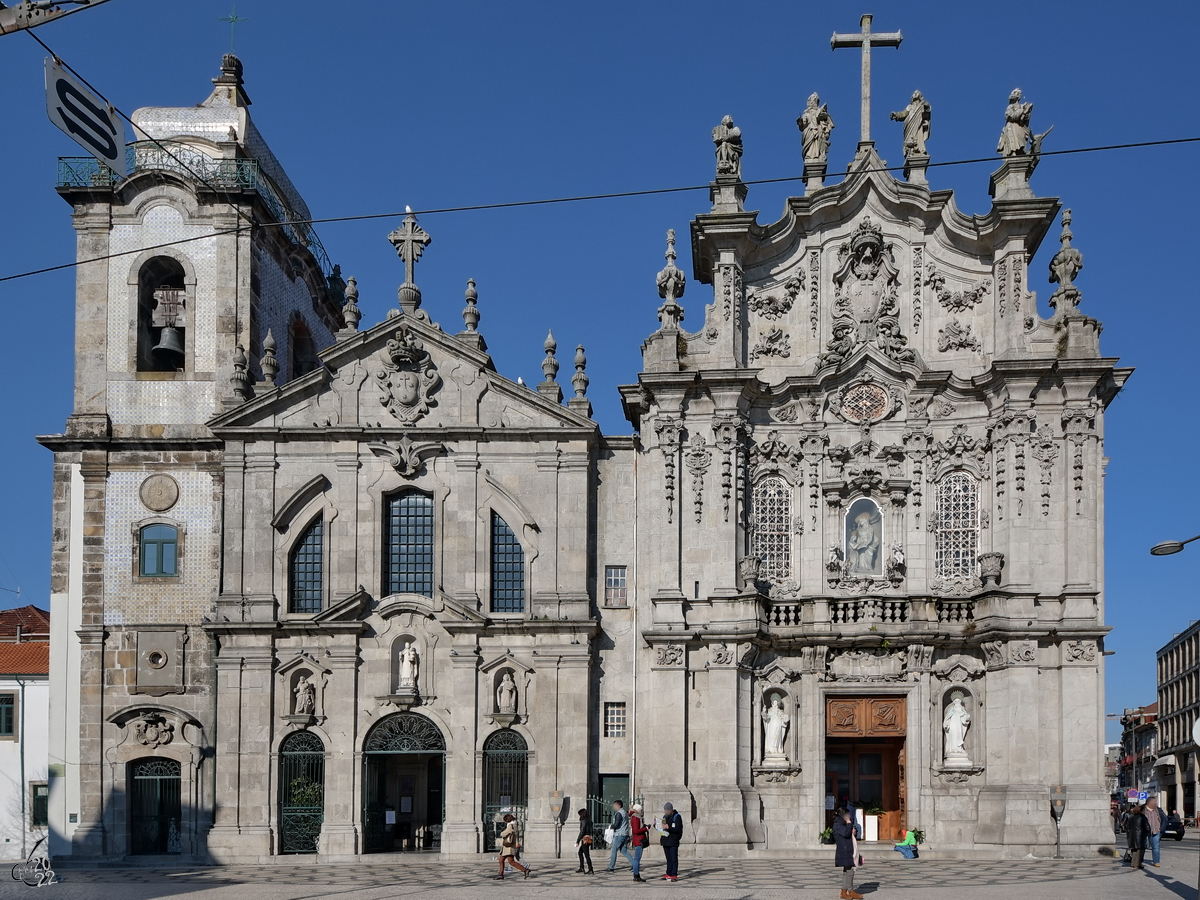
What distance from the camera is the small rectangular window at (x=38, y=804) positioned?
4012 cm

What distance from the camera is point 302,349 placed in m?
41.4

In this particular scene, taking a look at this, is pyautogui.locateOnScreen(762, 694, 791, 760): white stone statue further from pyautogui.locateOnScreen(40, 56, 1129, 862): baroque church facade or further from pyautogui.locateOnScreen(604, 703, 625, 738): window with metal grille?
pyautogui.locateOnScreen(604, 703, 625, 738): window with metal grille

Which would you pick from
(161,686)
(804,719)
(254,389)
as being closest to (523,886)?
(804,719)

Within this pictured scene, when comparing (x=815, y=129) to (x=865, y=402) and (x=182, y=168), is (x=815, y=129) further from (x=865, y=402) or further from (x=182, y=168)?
(x=182, y=168)

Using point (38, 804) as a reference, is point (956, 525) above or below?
above

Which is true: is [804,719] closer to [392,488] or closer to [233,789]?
[392,488]

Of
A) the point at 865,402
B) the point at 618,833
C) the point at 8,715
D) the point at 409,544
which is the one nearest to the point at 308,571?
the point at 409,544

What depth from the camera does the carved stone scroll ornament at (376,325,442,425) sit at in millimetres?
34344

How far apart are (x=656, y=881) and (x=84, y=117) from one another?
708 inches

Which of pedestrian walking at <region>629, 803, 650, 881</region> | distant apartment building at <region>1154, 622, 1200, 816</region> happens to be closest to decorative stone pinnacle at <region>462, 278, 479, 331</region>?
pedestrian walking at <region>629, 803, 650, 881</region>

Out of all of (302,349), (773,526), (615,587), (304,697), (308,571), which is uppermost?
(302,349)

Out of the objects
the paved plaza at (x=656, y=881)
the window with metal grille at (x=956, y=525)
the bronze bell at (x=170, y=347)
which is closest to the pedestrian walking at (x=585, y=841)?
the paved plaza at (x=656, y=881)

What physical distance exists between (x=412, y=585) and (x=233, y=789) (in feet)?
20.6

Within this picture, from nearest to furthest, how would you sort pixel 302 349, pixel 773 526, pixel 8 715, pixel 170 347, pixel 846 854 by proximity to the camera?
1. pixel 846 854
2. pixel 773 526
3. pixel 170 347
4. pixel 302 349
5. pixel 8 715
